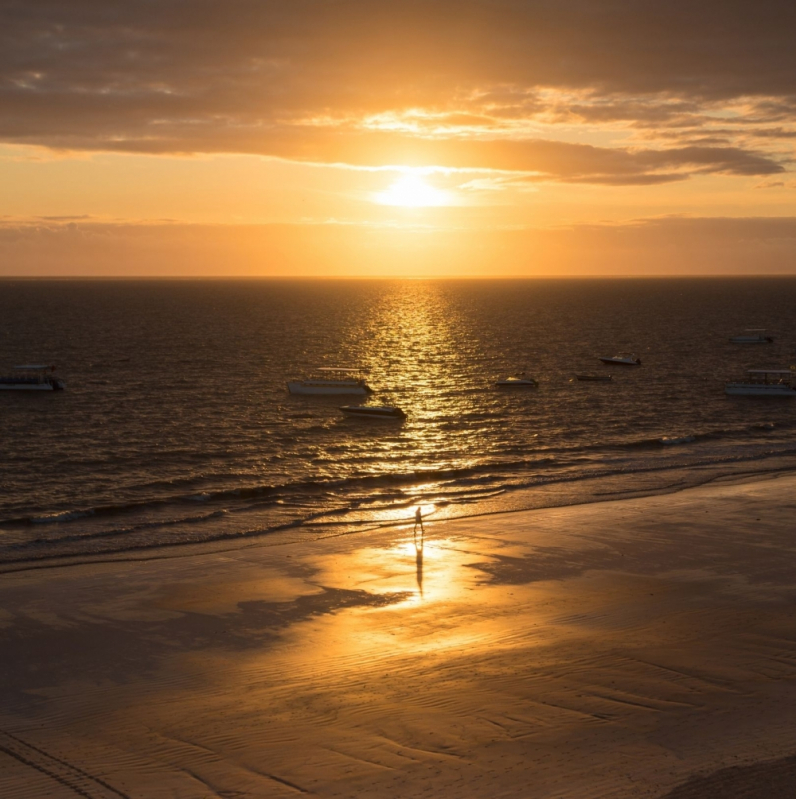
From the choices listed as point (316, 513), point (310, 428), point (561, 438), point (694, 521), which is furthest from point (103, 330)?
point (694, 521)

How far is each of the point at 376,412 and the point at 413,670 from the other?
5187 cm

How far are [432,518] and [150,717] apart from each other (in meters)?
23.3

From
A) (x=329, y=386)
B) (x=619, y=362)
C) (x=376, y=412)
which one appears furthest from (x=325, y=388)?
(x=619, y=362)

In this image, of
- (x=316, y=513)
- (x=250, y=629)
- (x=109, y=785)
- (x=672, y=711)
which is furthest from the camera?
(x=316, y=513)

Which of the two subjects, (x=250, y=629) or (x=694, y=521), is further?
(x=694, y=521)

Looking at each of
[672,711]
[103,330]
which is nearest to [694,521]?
[672,711]

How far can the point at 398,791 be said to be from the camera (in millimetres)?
17984

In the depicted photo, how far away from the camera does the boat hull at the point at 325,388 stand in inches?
3546

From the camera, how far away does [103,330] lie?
167 metres

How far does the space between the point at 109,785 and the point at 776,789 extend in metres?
13.1

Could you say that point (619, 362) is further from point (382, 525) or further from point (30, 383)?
point (382, 525)

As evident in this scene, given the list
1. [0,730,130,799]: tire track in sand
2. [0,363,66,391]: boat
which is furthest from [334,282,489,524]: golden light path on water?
[0,363,66,391]: boat

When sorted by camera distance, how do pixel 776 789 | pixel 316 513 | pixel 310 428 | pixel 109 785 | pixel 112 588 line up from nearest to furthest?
1. pixel 776 789
2. pixel 109 785
3. pixel 112 588
4. pixel 316 513
5. pixel 310 428

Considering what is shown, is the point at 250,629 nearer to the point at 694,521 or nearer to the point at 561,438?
the point at 694,521
